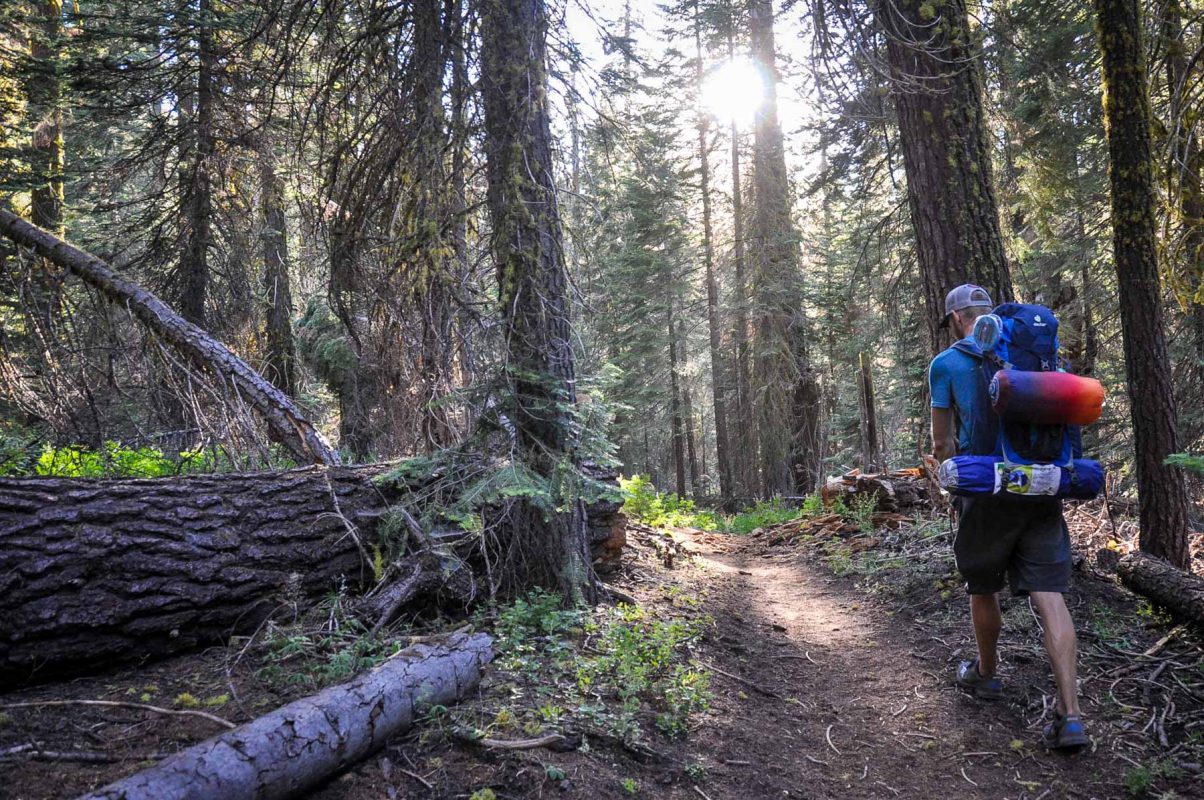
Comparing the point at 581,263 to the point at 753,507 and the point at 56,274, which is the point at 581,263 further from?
the point at 753,507

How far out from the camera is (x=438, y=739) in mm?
3125

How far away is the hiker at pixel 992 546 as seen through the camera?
3.58 meters

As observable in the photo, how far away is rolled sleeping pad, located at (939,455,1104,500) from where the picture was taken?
143 inches

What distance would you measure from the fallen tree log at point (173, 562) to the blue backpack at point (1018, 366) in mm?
3480

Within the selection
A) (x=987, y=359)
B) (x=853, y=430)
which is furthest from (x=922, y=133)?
(x=853, y=430)

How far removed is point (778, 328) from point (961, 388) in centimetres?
1225

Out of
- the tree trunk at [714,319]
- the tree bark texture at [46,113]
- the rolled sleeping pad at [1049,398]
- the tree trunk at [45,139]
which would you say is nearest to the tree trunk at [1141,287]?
the rolled sleeping pad at [1049,398]

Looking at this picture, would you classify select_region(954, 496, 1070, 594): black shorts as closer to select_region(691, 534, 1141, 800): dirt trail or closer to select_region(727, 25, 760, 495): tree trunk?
select_region(691, 534, 1141, 800): dirt trail

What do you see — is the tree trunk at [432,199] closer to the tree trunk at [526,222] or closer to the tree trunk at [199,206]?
the tree trunk at [526,222]

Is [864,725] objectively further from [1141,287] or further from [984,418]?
[1141,287]

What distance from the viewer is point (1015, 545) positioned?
3.87 meters

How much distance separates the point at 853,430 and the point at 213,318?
20366 mm

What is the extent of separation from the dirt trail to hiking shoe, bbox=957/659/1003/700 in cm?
6

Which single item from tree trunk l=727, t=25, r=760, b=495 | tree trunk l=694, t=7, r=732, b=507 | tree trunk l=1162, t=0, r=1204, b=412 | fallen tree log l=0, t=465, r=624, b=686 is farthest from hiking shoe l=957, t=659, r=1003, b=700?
Answer: tree trunk l=694, t=7, r=732, b=507
